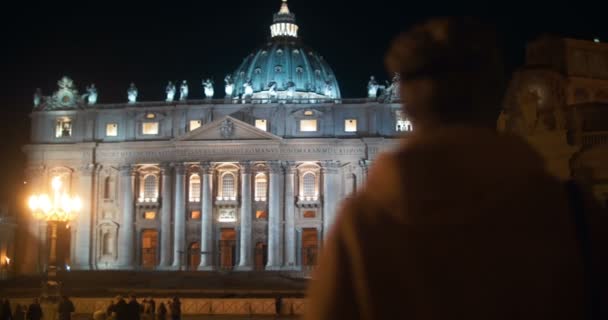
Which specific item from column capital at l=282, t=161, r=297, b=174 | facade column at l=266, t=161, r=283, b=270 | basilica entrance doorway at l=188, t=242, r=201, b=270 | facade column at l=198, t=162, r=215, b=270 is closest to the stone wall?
facade column at l=266, t=161, r=283, b=270

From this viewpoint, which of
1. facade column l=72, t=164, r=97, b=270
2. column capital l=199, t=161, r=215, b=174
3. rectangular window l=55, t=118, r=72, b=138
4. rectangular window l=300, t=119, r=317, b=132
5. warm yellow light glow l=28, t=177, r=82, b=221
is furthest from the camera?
rectangular window l=55, t=118, r=72, b=138

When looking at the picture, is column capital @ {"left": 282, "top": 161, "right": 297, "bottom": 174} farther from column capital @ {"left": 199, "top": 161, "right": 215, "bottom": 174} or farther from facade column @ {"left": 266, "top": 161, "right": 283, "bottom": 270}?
column capital @ {"left": 199, "top": 161, "right": 215, "bottom": 174}

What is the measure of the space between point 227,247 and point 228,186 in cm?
457

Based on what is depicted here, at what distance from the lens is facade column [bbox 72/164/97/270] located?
64.9 meters

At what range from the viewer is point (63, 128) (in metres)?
68.3

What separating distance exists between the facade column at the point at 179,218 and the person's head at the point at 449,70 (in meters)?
62.3

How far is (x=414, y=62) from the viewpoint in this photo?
6.14 feet

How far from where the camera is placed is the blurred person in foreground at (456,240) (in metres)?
1.70

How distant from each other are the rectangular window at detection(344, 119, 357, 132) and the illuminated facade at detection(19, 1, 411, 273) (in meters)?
0.08

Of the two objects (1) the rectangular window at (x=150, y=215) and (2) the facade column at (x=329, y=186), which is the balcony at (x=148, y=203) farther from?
(2) the facade column at (x=329, y=186)

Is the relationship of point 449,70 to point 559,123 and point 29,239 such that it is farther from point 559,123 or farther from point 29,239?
point 29,239

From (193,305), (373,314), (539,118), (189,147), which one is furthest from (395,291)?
(189,147)

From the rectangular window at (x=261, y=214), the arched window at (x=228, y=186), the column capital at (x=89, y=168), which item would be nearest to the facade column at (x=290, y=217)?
the rectangular window at (x=261, y=214)

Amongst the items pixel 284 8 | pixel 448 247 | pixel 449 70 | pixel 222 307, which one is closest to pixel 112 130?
pixel 284 8
